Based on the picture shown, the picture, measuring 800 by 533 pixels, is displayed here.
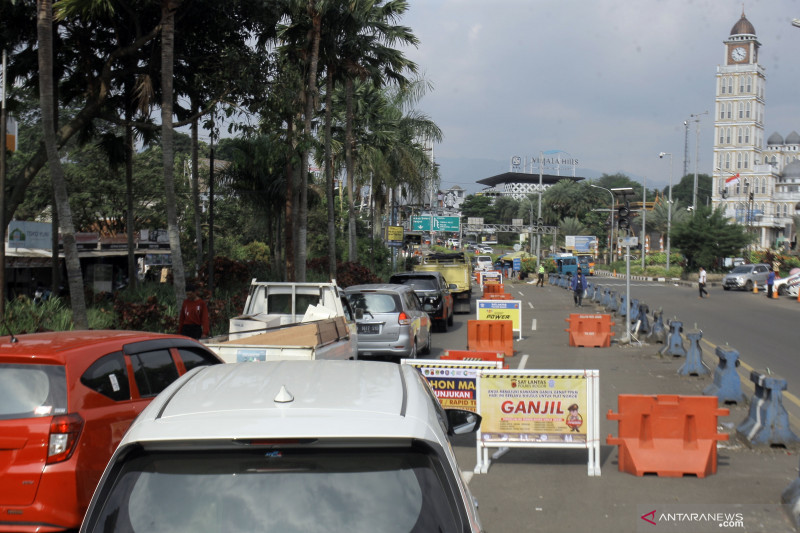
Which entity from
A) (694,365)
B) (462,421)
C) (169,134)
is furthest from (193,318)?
(694,365)

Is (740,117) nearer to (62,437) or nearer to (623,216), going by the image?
(623,216)

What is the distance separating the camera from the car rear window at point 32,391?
5.34 metres

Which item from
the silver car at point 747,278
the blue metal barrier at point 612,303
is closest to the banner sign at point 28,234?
the blue metal barrier at point 612,303

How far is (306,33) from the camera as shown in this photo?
79.8 feet

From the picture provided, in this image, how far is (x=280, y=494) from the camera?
9.45ft

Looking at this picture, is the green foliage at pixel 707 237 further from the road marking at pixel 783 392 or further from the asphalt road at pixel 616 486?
the asphalt road at pixel 616 486

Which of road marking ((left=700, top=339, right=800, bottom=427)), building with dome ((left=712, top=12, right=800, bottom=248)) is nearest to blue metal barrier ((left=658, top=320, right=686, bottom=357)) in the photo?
road marking ((left=700, top=339, right=800, bottom=427))

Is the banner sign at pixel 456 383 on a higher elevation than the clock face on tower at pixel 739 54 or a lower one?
lower

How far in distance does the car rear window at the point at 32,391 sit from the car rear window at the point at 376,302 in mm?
11015

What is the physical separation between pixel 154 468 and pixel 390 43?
25.5 meters

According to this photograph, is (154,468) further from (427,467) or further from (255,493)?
(427,467)

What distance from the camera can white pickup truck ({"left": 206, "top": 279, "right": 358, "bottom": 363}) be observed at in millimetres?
9375

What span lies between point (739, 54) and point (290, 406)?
14491 cm

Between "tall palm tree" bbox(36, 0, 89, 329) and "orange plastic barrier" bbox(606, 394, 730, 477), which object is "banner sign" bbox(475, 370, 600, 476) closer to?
"orange plastic barrier" bbox(606, 394, 730, 477)
